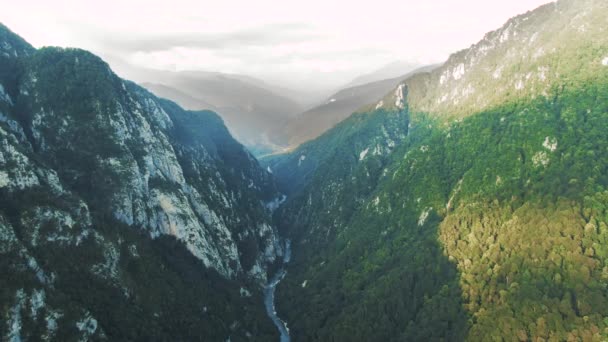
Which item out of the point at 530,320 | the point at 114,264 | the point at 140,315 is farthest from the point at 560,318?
the point at 114,264

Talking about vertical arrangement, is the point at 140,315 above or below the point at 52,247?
below

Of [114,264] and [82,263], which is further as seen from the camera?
[114,264]

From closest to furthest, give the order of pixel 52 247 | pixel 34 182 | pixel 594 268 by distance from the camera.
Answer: pixel 52 247 → pixel 34 182 → pixel 594 268

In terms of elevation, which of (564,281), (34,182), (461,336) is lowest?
(461,336)

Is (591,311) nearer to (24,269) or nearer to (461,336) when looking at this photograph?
(461,336)

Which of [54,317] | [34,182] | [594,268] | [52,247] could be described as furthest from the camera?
[594,268]

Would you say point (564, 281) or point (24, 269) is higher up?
point (24, 269)

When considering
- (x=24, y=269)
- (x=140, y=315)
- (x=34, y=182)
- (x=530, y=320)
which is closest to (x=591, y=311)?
(x=530, y=320)

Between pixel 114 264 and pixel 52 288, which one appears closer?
pixel 52 288

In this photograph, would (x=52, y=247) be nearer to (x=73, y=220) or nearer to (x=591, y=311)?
(x=73, y=220)
